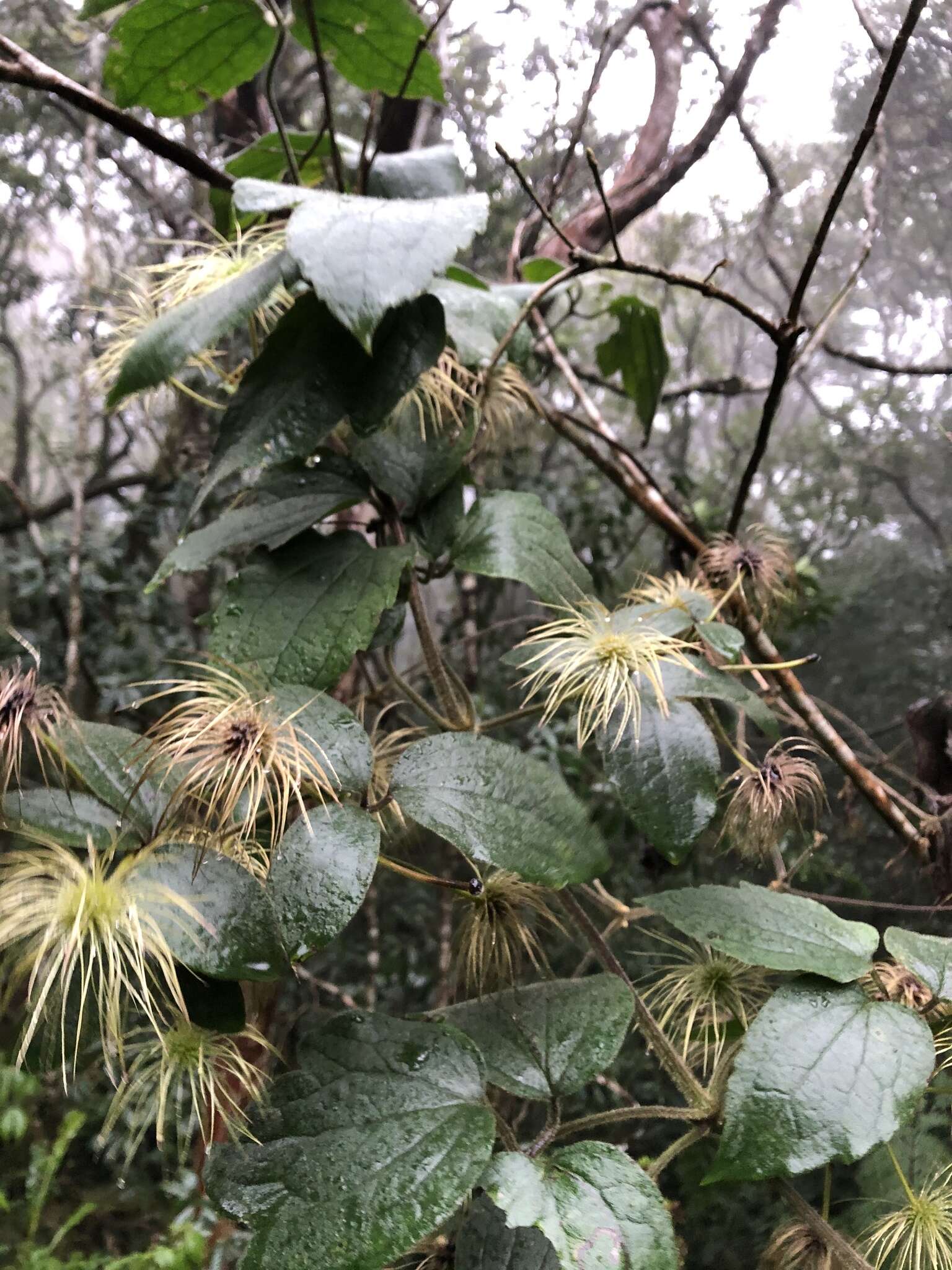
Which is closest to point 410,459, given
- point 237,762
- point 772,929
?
point 237,762

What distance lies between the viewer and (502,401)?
70cm

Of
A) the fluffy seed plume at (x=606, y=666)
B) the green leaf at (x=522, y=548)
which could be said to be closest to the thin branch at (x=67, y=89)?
the green leaf at (x=522, y=548)

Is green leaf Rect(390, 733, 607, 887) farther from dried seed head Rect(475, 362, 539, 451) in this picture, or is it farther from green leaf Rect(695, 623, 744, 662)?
dried seed head Rect(475, 362, 539, 451)

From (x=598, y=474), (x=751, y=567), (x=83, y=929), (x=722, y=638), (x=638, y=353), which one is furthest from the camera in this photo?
(x=598, y=474)

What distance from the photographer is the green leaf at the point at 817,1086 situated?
335 mm

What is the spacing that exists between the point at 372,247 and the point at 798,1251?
0.60m

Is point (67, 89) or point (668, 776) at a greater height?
point (67, 89)

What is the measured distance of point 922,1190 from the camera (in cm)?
43

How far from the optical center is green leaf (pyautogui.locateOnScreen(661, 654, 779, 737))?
1.56 feet

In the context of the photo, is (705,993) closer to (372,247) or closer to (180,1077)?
(180,1077)

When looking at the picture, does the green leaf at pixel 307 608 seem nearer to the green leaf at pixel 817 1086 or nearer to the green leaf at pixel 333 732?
the green leaf at pixel 333 732

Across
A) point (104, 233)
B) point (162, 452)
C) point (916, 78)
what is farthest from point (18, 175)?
point (916, 78)

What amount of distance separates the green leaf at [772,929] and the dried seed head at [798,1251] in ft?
0.52

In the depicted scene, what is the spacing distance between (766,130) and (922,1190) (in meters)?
1.11
